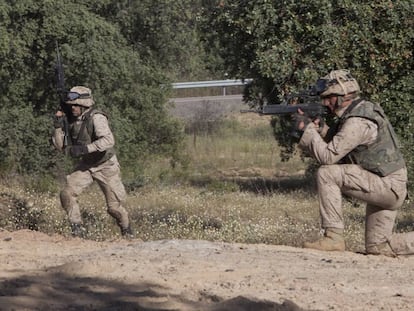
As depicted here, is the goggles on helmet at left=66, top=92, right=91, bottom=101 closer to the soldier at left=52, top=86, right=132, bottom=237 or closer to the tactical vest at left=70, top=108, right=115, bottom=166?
the soldier at left=52, top=86, right=132, bottom=237

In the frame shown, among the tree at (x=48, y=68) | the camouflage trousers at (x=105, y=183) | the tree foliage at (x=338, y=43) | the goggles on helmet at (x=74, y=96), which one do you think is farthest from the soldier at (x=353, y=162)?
the tree at (x=48, y=68)

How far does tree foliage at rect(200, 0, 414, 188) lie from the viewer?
37.8 feet

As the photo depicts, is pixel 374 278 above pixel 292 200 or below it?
above

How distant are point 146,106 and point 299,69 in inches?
424

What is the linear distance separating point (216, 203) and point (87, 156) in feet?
21.0

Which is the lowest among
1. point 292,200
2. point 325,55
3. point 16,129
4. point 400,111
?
point 292,200

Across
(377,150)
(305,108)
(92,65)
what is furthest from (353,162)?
(92,65)

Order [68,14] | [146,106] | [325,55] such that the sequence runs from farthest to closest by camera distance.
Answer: [146,106]
[68,14]
[325,55]

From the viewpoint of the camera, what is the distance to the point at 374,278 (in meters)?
7.43

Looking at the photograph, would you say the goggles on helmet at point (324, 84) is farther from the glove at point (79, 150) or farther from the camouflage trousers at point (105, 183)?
the camouflage trousers at point (105, 183)

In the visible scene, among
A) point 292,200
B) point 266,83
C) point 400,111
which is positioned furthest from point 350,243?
point 292,200

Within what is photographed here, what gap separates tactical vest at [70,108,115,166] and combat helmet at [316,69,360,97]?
3.31 meters

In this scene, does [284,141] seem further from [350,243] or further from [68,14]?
[350,243]

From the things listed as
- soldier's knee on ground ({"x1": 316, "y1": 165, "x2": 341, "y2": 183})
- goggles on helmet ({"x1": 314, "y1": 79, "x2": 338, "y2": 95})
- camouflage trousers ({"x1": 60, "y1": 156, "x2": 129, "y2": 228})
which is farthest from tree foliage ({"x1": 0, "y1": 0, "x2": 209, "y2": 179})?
soldier's knee on ground ({"x1": 316, "y1": 165, "x2": 341, "y2": 183})
